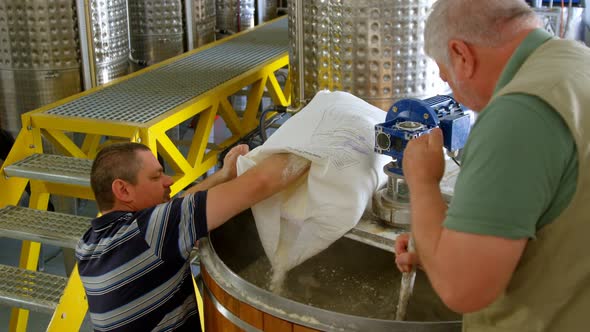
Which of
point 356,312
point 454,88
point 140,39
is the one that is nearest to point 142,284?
point 356,312

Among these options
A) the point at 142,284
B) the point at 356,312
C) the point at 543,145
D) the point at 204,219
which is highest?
the point at 543,145

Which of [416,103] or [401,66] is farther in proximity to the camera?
[401,66]

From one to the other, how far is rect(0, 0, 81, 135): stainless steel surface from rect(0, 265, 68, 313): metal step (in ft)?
4.62

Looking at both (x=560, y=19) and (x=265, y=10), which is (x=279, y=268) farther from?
(x=265, y=10)

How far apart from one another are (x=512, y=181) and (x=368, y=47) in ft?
6.11

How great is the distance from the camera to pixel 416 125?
5.34ft

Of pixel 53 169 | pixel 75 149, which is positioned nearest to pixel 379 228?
pixel 53 169

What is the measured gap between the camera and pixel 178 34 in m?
4.53

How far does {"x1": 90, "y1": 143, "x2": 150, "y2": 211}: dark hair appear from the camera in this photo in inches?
67.9

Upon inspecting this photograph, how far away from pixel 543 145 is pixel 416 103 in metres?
0.78

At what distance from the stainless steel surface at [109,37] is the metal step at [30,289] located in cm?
152

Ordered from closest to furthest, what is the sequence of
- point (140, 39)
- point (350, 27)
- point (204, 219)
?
point (204, 219), point (350, 27), point (140, 39)

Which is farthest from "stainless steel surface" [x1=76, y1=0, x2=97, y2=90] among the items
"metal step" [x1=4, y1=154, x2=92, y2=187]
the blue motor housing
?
the blue motor housing

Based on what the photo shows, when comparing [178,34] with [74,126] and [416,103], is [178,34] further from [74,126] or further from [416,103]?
[416,103]
